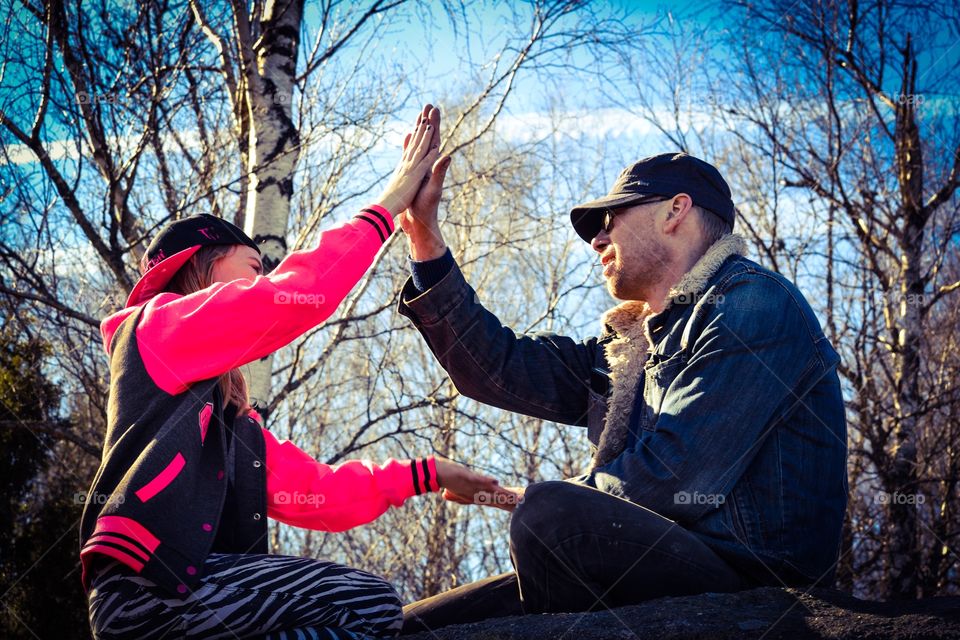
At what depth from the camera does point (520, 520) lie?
244 cm

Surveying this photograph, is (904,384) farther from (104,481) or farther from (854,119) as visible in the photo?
(104,481)

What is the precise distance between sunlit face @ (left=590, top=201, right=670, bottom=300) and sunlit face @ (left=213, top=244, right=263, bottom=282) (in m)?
1.36

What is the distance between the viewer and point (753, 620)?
224 centimetres

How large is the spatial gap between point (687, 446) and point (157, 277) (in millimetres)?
1696

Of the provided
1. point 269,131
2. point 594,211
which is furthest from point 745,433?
point 269,131

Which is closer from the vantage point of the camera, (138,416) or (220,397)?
(138,416)

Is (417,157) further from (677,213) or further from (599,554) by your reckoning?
(599,554)

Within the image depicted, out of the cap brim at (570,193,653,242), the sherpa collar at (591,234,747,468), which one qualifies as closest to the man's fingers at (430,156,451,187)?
the cap brim at (570,193,653,242)

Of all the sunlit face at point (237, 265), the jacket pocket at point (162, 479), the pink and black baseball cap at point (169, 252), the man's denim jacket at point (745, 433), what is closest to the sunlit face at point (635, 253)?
the man's denim jacket at point (745, 433)

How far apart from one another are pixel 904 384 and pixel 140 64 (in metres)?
6.17

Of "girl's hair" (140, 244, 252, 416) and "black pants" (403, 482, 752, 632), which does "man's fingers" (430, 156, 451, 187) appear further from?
"black pants" (403, 482, 752, 632)

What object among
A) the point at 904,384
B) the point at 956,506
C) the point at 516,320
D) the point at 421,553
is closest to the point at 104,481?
the point at 904,384

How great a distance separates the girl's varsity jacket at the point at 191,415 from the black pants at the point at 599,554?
82 cm

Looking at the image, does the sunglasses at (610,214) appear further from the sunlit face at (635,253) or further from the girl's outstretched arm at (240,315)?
the girl's outstretched arm at (240,315)
